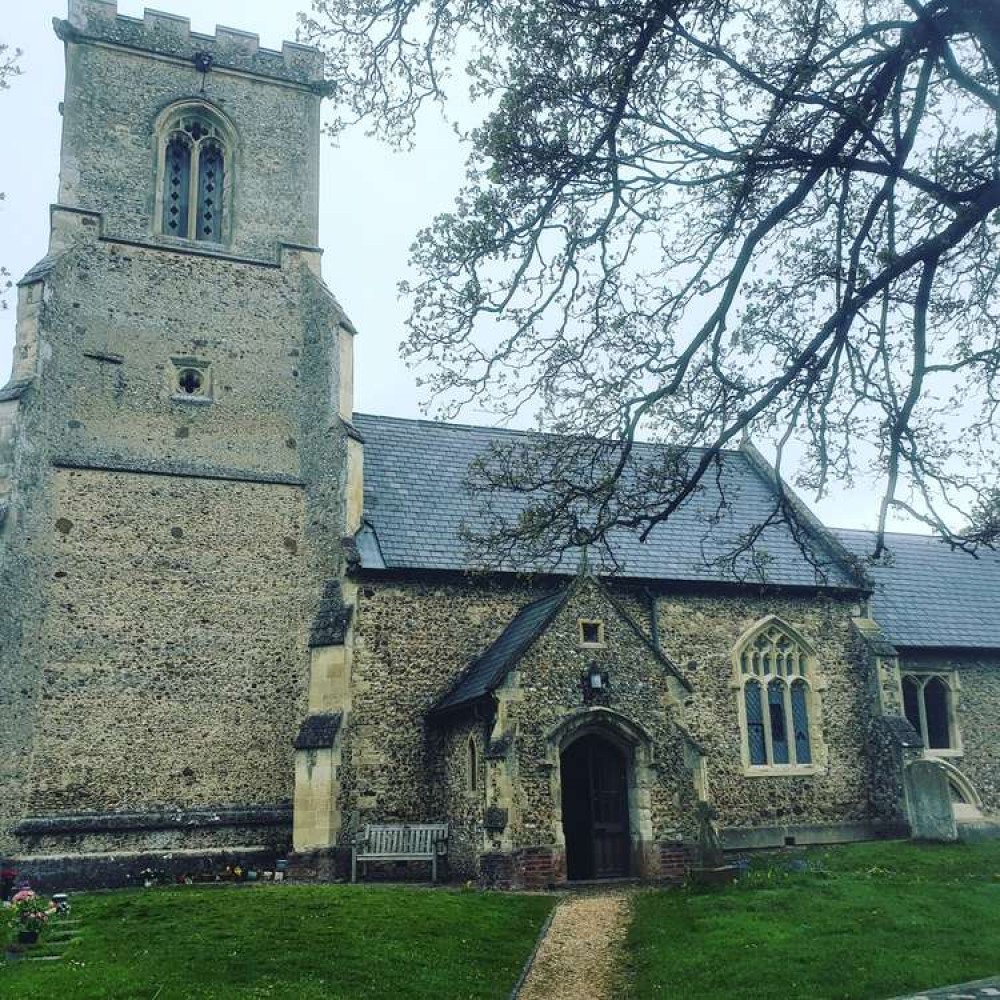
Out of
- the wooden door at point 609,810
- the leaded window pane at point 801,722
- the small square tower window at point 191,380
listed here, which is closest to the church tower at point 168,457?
the small square tower window at point 191,380

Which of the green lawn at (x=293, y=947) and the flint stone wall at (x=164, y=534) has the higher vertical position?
the flint stone wall at (x=164, y=534)

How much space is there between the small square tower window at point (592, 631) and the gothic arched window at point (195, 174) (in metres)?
11.8

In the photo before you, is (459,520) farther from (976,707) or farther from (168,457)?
(976,707)

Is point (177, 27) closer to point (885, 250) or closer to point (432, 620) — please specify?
point (432, 620)

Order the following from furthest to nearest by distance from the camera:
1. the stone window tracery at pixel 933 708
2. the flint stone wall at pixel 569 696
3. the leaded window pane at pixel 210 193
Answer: the stone window tracery at pixel 933 708 < the leaded window pane at pixel 210 193 < the flint stone wall at pixel 569 696

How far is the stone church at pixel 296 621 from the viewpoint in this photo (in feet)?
57.8

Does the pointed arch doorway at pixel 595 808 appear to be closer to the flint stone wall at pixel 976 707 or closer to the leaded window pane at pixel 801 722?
the leaded window pane at pixel 801 722

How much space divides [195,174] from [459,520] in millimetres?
9544

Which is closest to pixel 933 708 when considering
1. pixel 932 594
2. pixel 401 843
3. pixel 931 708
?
pixel 931 708

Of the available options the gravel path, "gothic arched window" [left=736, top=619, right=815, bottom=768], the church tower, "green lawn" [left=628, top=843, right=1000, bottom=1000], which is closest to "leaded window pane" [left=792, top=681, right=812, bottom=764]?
"gothic arched window" [left=736, top=619, right=815, bottom=768]

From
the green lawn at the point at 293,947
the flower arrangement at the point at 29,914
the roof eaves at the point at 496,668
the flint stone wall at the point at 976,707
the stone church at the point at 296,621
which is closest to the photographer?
the green lawn at the point at 293,947

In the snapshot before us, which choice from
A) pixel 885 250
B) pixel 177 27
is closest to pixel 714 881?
pixel 885 250

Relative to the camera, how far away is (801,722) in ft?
74.0

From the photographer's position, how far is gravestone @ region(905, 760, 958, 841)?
66.4ft
